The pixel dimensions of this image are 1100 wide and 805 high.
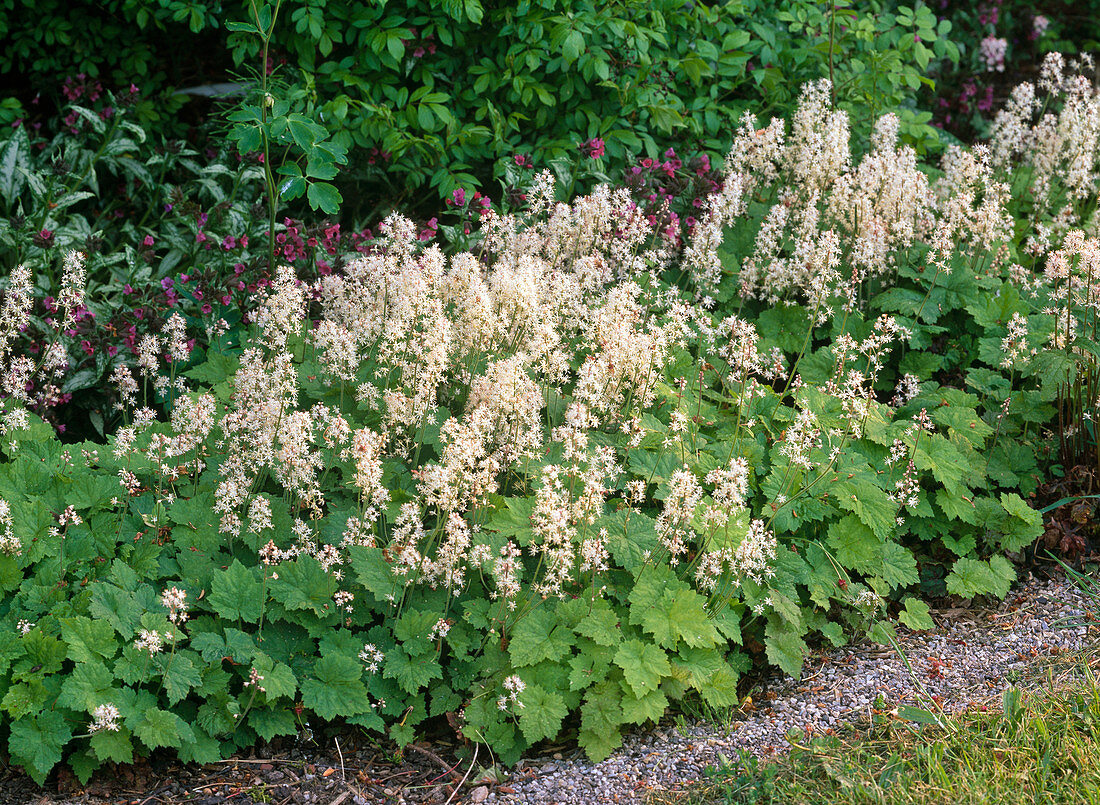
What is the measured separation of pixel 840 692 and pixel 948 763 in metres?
0.56

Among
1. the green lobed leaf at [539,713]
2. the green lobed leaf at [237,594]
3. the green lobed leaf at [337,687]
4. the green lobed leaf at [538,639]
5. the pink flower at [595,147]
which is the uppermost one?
the pink flower at [595,147]

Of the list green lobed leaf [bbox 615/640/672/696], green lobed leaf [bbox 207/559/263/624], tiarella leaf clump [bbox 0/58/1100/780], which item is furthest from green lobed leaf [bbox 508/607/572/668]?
green lobed leaf [bbox 207/559/263/624]

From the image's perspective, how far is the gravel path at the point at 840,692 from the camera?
10.3ft

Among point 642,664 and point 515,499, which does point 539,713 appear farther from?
point 515,499

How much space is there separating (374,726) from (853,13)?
5.56 m

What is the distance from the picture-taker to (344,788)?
3.15 m

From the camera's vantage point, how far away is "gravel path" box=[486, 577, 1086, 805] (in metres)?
3.14

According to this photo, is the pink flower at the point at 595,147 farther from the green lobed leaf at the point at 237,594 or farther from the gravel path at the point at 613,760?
the green lobed leaf at the point at 237,594

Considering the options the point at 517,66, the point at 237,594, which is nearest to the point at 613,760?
the point at 237,594

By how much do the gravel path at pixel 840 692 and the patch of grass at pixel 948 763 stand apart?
12cm

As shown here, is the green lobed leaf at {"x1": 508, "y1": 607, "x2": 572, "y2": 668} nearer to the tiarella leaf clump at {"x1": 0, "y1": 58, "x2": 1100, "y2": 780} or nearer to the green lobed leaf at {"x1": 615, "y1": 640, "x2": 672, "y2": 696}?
the tiarella leaf clump at {"x1": 0, "y1": 58, "x2": 1100, "y2": 780}

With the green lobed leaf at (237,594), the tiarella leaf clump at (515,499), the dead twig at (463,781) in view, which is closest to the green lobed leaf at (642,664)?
the tiarella leaf clump at (515,499)

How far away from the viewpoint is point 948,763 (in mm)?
3000

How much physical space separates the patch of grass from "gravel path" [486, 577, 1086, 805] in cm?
12
